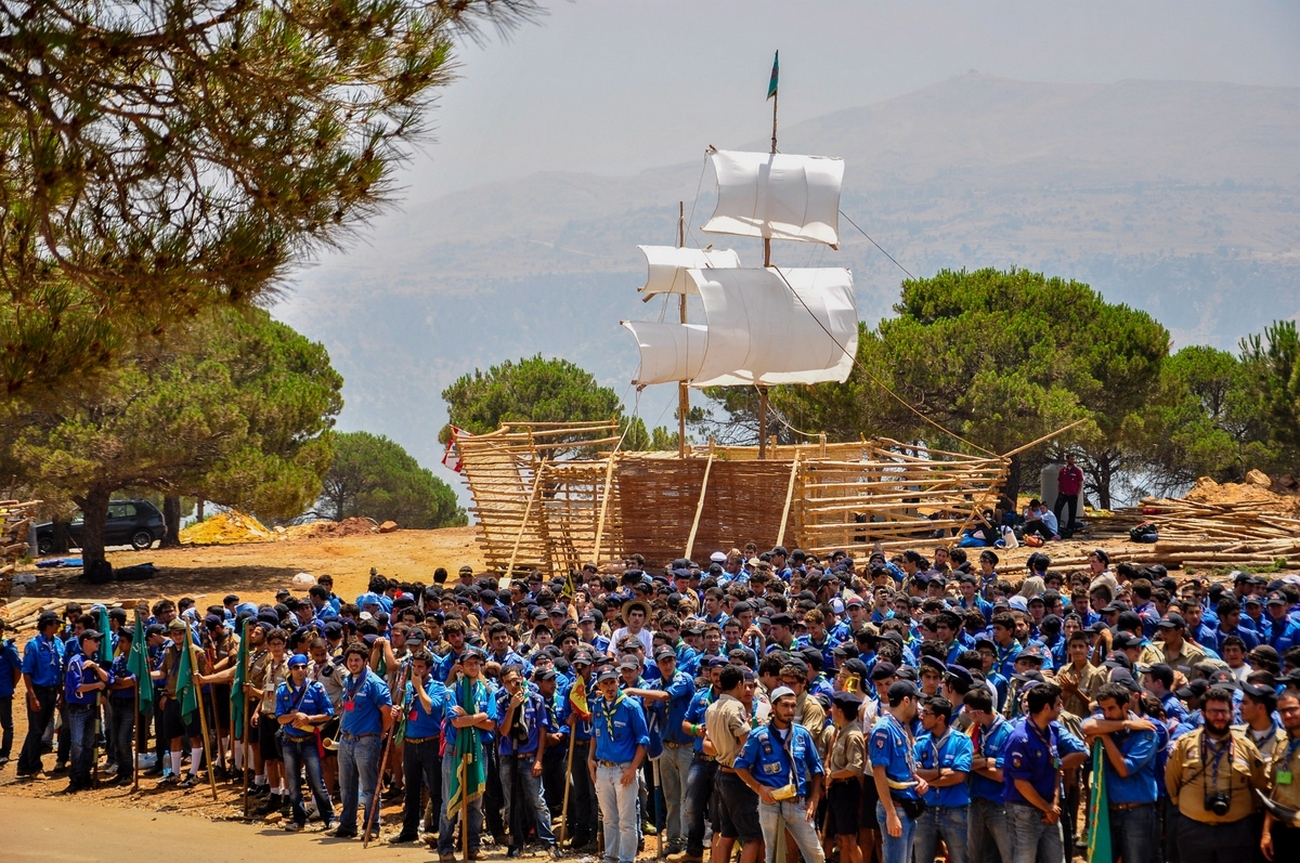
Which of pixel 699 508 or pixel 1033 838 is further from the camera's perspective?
pixel 699 508

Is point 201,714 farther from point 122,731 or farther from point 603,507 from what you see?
point 603,507

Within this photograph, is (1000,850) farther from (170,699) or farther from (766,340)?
(766,340)

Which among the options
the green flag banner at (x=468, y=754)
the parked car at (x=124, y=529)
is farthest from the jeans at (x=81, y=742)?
the parked car at (x=124, y=529)

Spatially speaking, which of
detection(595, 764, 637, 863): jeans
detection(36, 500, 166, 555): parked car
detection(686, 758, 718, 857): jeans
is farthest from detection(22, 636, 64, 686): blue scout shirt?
detection(36, 500, 166, 555): parked car

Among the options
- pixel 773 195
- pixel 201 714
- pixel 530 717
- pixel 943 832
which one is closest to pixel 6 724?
pixel 201 714

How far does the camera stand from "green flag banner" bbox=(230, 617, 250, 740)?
13844 mm

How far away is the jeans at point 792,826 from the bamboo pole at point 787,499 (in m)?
12.9

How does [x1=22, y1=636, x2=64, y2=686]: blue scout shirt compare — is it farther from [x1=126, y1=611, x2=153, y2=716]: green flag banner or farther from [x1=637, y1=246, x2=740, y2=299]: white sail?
[x1=637, y1=246, x2=740, y2=299]: white sail

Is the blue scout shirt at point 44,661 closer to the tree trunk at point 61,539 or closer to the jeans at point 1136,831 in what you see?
the jeans at point 1136,831

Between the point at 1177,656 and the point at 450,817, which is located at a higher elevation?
the point at 1177,656

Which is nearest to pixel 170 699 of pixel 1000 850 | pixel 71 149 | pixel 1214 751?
pixel 71 149

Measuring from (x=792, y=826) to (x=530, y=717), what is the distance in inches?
116

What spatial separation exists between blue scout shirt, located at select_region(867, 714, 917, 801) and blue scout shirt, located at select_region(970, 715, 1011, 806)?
0.39m

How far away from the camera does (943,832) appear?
30.0 ft
